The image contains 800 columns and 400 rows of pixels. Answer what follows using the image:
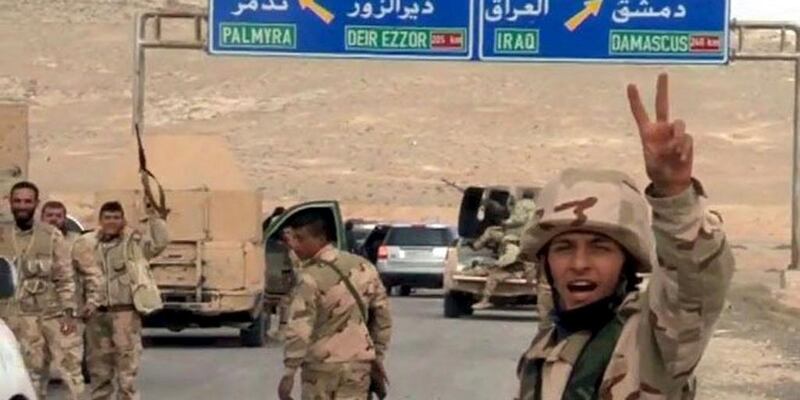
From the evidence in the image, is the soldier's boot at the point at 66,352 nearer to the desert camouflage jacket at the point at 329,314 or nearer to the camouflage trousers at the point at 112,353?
the camouflage trousers at the point at 112,353

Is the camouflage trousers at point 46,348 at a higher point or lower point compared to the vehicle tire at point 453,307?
higher

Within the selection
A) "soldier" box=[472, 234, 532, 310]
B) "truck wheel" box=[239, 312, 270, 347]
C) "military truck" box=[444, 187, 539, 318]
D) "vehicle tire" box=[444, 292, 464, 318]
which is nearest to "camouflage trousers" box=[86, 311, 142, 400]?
"truck wheel" box=[239, 312, 270, 347]

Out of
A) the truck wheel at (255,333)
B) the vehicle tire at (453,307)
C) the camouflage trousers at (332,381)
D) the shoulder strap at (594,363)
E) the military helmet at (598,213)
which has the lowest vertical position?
the vehicle tire at (453,307)

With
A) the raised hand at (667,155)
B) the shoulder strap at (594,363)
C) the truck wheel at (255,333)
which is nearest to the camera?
the raised hand at (667,155)

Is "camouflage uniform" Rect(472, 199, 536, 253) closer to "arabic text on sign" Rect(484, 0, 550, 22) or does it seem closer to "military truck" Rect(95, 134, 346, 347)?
"arabic text on sign" Rect(484, 0, 550, 22)

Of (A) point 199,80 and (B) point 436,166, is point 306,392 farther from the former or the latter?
(A) point 199,80

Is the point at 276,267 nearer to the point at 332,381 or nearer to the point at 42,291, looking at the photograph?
the point at 42,291

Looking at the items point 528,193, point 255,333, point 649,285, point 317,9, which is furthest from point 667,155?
point 528,193

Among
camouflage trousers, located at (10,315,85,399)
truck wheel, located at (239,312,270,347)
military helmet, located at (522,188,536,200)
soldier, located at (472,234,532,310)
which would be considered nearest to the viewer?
camouflage trousers, located at (10,315,85,399)

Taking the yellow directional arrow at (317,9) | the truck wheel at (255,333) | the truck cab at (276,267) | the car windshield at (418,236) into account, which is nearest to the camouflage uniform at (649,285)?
the truck wheel at (255,333)

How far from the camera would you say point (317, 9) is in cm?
3095

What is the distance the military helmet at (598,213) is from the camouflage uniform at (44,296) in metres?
9.67

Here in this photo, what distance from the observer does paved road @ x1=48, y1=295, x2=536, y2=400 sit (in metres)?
18.6

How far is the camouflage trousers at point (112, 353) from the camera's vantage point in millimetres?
14172
